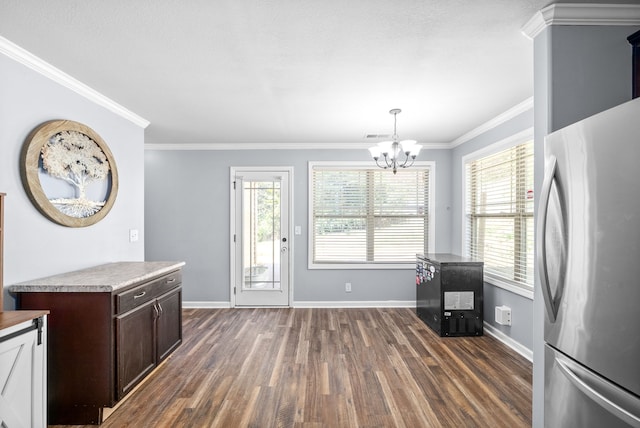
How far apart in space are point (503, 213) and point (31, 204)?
14.1ft

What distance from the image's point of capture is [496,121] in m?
3.61

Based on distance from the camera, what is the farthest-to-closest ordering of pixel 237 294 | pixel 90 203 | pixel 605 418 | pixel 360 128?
pixel 237 294, pixel 360 128, pixel 90 203, pixel 605 418

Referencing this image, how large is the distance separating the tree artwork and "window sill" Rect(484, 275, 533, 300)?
412cm

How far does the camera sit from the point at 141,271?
269 centimetres

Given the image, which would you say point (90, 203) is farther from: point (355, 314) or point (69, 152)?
point (355, 314)

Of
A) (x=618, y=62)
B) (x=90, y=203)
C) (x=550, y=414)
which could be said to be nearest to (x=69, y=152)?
(x=90, y=203)

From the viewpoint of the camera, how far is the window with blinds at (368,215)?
4.87 meters

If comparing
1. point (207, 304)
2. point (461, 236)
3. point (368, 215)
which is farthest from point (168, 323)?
point (461, 236)

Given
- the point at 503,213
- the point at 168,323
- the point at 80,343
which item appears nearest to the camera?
the point at 80,343

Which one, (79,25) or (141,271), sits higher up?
(79,25)

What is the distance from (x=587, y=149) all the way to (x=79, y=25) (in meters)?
2.60

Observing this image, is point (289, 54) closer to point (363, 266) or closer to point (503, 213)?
point (503, 213)

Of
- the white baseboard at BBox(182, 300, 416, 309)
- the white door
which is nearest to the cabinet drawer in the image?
the white door

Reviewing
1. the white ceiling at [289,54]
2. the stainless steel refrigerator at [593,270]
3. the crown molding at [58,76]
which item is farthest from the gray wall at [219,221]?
the stainless steel refrigerator at [593,270]
